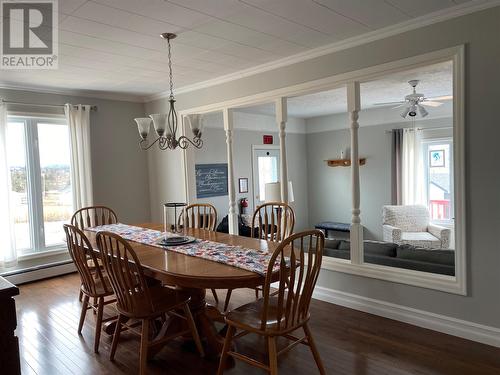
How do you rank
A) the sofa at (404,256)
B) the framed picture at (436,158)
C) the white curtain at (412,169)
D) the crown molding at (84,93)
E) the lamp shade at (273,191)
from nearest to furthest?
the sofa at (404,256)
the crown molding at (84,93)
the lamp shade at (273,191)
the framed picture at (436,158)
the white curtain at (412,169)

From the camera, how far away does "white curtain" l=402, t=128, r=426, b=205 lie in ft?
21.1

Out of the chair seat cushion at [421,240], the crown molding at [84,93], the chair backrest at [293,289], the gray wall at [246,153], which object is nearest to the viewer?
the chair backrest at [293,289]

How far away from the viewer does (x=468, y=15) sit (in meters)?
2.50

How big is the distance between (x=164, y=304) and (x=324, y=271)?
1.72m

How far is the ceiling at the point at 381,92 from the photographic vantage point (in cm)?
418

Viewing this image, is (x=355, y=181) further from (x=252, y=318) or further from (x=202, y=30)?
(x=202, y=30)

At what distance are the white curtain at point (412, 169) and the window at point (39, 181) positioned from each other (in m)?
5.48

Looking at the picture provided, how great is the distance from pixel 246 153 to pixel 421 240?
328cm

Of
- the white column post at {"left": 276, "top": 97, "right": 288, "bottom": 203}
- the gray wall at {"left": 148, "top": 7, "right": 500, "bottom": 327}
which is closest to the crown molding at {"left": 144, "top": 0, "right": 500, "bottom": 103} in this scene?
the gray wall at {"left": 148, "top": 7, "right": 500, "bottom": 327}

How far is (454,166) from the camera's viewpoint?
2652mm

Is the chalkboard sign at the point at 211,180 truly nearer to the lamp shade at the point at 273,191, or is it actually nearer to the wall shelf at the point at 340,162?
the lamp shade at the point at 273,191

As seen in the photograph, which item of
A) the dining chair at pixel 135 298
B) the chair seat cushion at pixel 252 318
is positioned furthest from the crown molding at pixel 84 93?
the chair seat cushion at pixel 252 318

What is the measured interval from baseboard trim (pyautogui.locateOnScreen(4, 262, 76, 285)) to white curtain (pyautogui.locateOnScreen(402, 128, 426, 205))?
559cm

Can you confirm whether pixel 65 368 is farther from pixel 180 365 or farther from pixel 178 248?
pixel 178 248
